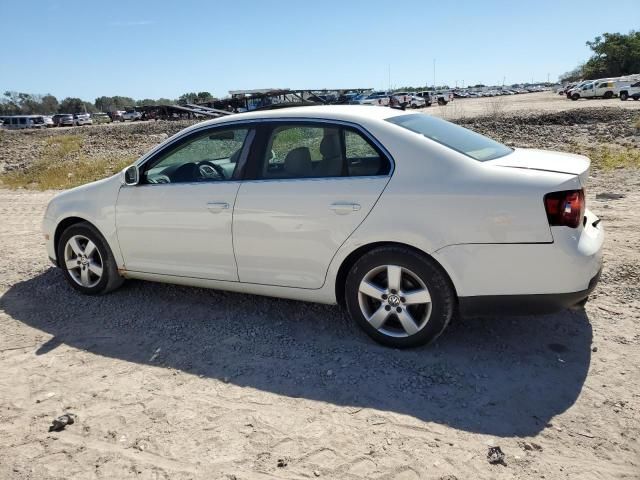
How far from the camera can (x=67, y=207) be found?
5152 millimetres

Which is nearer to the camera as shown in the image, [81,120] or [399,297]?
[399,297]

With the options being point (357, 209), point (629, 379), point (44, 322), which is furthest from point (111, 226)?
point (629, 379)

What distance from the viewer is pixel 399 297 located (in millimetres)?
3719

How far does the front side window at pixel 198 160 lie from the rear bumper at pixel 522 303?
2.19 m

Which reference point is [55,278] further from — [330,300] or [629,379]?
[629,379]

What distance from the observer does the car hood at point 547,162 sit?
3.51m

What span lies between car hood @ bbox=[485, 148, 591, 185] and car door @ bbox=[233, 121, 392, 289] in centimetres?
83

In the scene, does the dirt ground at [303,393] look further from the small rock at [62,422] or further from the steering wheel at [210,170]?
the steering wheel at [210,170]

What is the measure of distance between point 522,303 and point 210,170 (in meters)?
2.69

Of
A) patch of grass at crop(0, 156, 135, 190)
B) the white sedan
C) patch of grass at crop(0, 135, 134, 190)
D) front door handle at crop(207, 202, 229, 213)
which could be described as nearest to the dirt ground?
the white sedan

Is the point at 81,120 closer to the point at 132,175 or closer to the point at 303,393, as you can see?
the point at 132,175

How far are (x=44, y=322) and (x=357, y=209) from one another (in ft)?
9.89

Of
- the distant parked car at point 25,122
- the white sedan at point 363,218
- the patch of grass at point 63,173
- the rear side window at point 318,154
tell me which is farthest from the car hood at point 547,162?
the distant parked car at point 25,122

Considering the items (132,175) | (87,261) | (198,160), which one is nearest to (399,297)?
(198,160)
